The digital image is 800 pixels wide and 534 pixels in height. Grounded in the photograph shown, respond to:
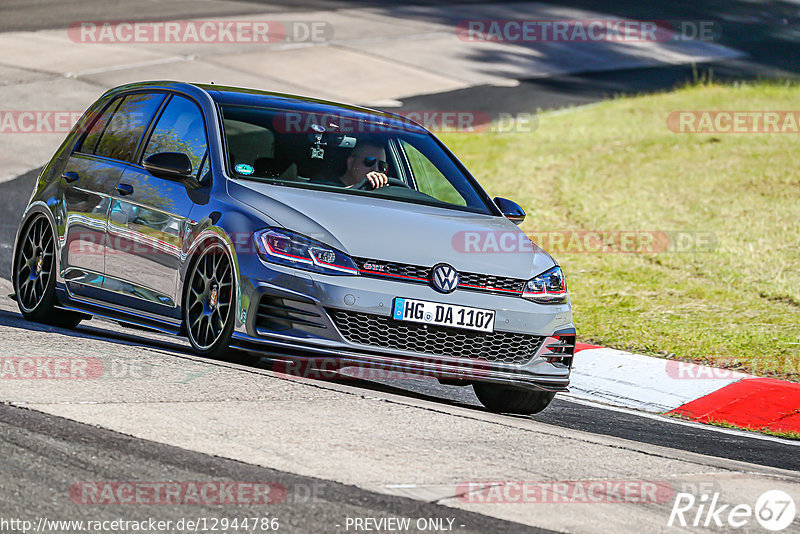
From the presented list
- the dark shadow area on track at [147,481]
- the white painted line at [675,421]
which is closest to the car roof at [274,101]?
the white painted line at [675,421]

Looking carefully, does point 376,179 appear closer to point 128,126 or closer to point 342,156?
point 342,156

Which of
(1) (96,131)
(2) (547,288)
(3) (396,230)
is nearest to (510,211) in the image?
(2) (547,288)

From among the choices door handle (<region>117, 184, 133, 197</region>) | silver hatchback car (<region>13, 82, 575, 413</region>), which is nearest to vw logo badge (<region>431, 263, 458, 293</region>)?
silver hatchback car (<region>13, 82, 575, 413</region>)

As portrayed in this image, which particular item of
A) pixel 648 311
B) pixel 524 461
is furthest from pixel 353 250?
pixel 648 311

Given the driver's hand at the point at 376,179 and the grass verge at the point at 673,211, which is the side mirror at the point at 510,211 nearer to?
the driver's hand at the point at 376,179

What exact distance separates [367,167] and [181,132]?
1.21 meters

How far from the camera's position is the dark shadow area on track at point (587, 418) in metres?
7.48

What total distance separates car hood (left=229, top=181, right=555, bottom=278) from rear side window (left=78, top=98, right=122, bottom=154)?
186 cm

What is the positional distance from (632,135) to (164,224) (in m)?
15.1

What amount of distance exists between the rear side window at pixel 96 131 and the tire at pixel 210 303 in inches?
74.9

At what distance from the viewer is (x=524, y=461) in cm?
584

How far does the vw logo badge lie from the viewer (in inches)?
276

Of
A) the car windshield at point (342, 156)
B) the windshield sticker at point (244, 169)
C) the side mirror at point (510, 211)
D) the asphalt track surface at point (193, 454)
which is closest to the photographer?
the asphalt track surface at point (193, 454)

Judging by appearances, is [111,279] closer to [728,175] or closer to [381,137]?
[381,137]
